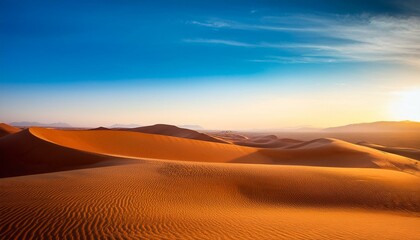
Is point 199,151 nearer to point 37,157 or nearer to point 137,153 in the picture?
point 137,153

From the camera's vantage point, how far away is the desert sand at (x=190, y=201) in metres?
6.60

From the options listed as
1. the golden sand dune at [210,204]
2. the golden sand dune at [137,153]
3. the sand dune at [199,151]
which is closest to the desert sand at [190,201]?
the golden sand dune at [210,204]

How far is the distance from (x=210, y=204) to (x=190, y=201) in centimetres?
74

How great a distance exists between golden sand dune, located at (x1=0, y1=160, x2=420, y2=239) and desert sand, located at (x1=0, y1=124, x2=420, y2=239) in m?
0.03

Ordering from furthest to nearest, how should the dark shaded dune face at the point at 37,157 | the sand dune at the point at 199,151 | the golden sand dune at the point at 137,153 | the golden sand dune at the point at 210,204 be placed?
the sand dune at the point at 199,151, the golden sand dune at the point at 137,153, the dark shaded dune face at the point at 37,157, the golden sand dune at the point at 210,204

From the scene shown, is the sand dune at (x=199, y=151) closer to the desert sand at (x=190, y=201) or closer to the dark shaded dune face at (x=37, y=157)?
the dark shaded dune face at (x=37, y=157)

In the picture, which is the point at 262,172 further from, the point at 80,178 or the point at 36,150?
the point at 36,150

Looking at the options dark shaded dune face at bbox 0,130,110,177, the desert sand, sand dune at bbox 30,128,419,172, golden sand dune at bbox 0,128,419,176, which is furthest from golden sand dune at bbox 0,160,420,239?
sand dune at bbox 30,128,419,172

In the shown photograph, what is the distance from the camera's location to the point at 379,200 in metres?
12.3

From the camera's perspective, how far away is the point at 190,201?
10.6m

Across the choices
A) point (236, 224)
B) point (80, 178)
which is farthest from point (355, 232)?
point (80, 178)

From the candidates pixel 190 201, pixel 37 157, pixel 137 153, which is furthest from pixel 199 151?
pixel 190 201

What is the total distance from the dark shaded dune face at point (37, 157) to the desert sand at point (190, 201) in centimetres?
8

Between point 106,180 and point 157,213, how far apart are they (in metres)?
4.46
